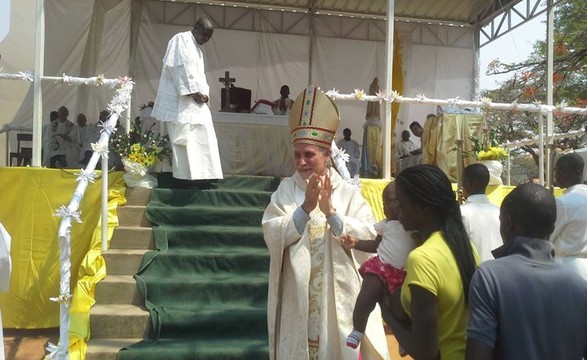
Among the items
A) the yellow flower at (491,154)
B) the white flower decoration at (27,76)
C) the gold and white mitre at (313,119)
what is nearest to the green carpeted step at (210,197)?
the white flower decoration at (27,76)

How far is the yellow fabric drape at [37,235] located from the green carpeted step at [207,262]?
1111 mm

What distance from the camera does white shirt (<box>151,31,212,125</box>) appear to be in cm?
680

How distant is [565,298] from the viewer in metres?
1.89

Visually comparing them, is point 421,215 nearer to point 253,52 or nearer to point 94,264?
point 94,264

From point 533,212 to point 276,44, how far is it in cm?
1284

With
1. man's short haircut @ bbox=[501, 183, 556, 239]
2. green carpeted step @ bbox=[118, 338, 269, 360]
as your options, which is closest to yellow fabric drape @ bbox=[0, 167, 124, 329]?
green carpeted step @ bbox=[118, 338, 269, 360]

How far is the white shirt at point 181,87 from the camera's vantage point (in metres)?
6.80

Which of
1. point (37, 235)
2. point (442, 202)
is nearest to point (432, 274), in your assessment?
point (442, 202)

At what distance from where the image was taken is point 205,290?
5.52 meters

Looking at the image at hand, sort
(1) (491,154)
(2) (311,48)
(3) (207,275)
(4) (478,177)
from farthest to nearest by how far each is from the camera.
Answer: (2) (311,48) < (1) (491,154) < (3) (207,275) < (4) (478,177)

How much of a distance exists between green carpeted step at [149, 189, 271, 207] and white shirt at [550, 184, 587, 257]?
349 cm

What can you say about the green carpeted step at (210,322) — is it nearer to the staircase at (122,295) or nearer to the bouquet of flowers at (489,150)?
the staircase at (122,295)

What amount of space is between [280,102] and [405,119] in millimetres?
3937

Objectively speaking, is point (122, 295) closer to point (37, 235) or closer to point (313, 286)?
point (37, 235)
